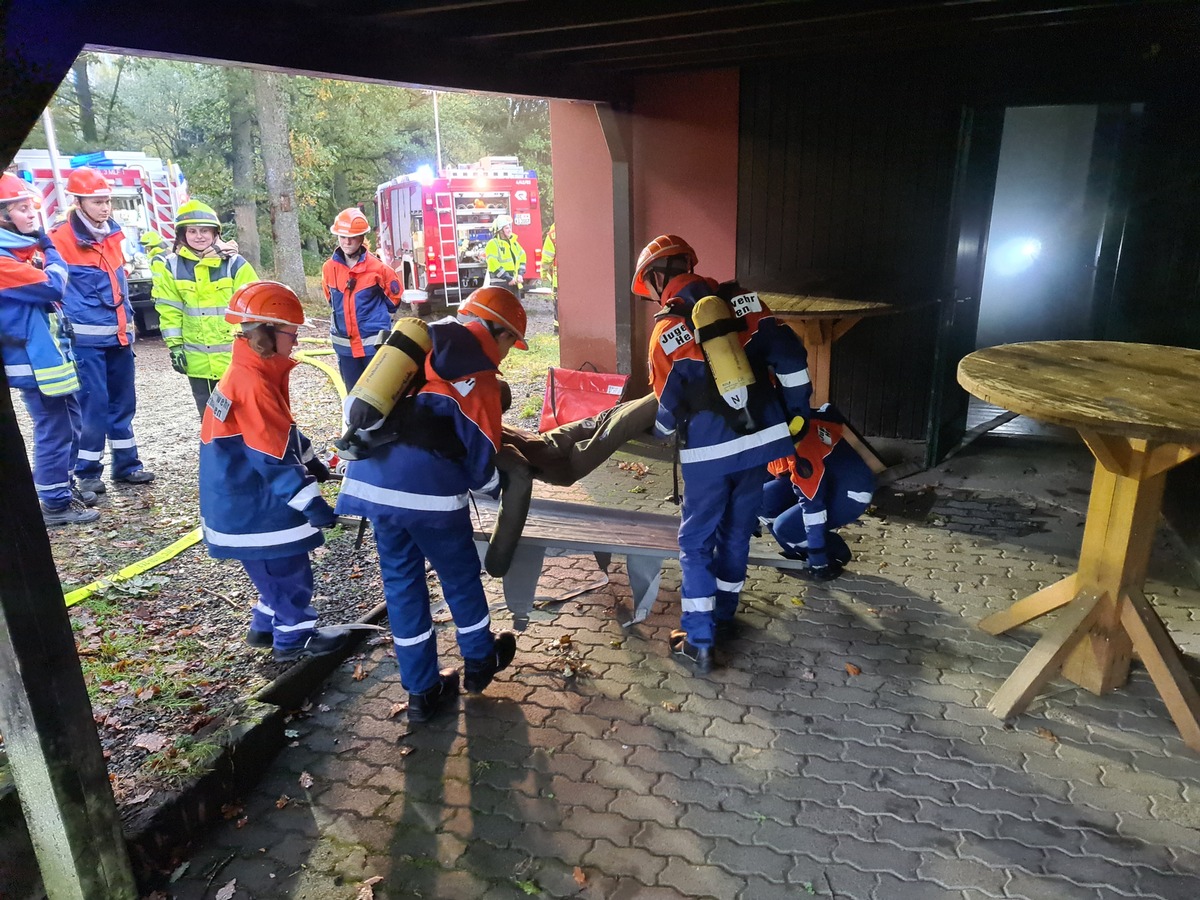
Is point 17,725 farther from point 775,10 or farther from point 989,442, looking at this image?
point 989,442

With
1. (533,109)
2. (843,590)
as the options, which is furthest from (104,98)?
(843,590)

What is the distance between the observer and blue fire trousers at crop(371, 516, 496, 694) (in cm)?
334

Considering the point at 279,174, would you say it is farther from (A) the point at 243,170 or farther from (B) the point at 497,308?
(B) the point at 497,308

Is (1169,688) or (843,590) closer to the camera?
(1169,688)

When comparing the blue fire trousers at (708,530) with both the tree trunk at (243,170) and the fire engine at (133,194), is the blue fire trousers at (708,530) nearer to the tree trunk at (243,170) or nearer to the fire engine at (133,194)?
the fire engine at (133,194)

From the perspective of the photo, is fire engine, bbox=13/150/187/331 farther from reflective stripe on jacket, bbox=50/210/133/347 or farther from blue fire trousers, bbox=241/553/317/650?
blue fire trousers, bbox=241/553/317/650

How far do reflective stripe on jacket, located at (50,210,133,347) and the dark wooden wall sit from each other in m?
5.18

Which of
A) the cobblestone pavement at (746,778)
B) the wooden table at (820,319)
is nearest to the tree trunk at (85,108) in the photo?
the wooden table at (820,319)

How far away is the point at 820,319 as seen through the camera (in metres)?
5.82

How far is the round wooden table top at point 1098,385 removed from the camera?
2766 mm

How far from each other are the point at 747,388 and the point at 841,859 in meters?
1.92

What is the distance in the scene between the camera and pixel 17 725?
2309mm

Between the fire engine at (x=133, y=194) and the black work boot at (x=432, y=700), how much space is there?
40.9 feet

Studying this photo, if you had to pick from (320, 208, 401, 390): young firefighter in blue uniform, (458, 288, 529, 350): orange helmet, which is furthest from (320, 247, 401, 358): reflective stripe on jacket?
(458, 288, 529, 350): orange helmet
